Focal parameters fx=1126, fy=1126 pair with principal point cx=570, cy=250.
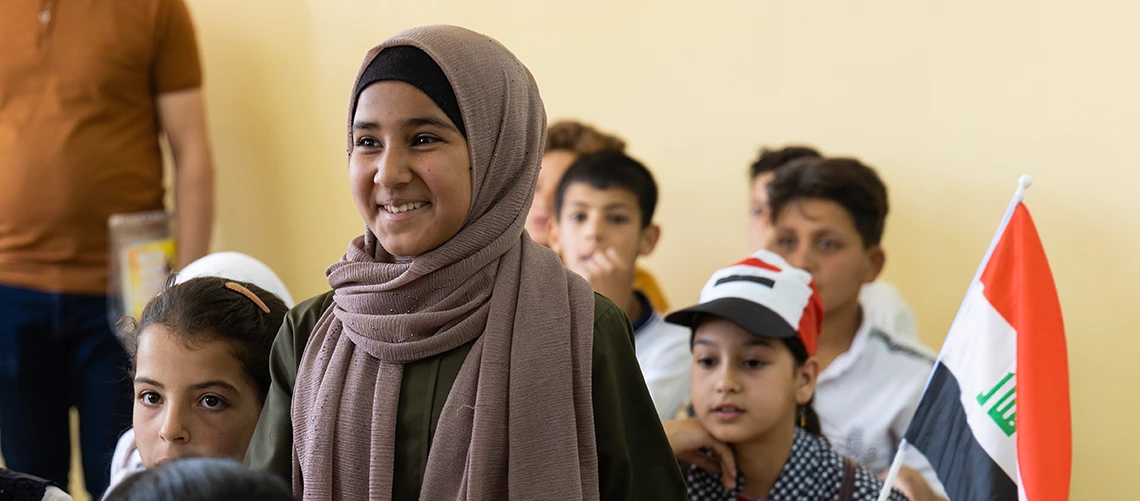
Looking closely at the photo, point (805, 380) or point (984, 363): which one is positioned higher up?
point (984, 363)

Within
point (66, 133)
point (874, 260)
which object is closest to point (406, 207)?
point (874, 260)

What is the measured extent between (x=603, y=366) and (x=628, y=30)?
213 centimetres

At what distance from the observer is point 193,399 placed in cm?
170

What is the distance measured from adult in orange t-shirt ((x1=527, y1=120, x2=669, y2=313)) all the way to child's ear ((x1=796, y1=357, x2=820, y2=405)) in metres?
0.99

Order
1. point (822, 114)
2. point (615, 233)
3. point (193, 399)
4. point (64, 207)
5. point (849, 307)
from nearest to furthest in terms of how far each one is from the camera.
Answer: point (193, 399), point (849, 307), point (615, 233), point (64, 207), point (822, 114)

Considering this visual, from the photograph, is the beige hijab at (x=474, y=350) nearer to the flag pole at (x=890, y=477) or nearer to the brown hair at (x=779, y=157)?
the flag pole at (x=890, y=477)

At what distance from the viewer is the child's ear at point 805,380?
2.10 meters

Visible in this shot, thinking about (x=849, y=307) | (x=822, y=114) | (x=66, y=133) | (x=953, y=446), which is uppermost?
(x=822, y=114)

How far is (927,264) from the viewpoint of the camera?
308 centimetres

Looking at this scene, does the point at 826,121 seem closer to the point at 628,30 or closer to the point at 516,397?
the point at 628,30

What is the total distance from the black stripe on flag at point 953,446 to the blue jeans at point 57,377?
2023 millimetres

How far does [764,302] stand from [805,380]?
194 millimetres

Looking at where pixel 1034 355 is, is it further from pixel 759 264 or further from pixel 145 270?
pixel 145 270

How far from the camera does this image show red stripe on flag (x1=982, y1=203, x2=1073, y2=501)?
184cm
